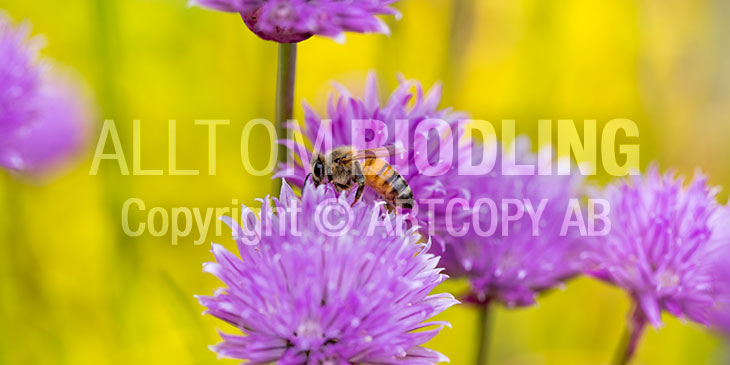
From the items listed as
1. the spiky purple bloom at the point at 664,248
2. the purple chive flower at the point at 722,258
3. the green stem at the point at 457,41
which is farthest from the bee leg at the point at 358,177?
the green stem at the point at 457,41

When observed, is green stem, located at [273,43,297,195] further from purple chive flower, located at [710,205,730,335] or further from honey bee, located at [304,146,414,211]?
purple chive flower, located at [710,205,730,335]

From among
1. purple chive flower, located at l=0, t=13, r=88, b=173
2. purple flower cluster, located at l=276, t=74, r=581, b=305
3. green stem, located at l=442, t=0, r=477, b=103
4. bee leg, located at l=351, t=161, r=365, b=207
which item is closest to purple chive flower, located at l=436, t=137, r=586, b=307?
purple flower cluster, located at l=276, t=74, r=581, b=305

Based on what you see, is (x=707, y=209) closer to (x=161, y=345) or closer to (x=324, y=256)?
(x=324, y=256)

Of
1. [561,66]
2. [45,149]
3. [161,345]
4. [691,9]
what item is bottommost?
[161,345]

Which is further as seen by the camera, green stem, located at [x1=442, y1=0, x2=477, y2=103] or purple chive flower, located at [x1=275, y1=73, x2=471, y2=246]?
green stem, located at [x1=442, y1=0, x2=477, y2=103]

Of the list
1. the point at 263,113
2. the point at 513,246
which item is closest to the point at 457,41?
the point at 263,113

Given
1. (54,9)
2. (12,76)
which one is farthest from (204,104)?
(12,76)

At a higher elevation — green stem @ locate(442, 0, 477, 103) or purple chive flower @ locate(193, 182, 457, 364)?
green stem @ locate(442, 0, 477, 103)

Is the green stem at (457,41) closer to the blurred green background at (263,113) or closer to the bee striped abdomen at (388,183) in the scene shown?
the blurred green background at (263,113)
